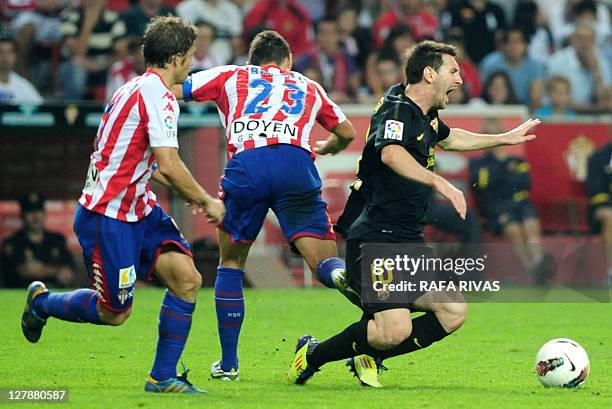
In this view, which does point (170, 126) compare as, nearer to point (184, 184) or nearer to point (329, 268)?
point (184, 184)

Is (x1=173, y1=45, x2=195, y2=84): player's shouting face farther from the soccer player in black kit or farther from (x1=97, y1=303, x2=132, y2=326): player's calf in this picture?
(x1=97, y1=303, x2=132, y2=326): player's calf

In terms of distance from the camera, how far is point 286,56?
8.25 meters

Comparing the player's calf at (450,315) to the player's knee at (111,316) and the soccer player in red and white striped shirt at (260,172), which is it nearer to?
the soccer player in red and white striped shirt at (260,172)

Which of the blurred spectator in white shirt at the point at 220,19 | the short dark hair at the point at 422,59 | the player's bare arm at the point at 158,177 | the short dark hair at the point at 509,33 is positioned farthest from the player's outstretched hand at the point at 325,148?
the short dark hair at the point at 509,33

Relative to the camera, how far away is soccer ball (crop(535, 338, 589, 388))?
7.38 meters

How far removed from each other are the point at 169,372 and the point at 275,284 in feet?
26.4

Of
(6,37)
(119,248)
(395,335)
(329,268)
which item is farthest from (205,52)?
(395,335)

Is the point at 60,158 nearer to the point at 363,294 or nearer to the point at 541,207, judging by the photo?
the point at 541,207

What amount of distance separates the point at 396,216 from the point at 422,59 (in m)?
0.97

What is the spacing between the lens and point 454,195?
6.74 metres

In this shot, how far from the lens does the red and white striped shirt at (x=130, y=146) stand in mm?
6910

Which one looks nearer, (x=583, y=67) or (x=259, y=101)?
(x=259, y=101)

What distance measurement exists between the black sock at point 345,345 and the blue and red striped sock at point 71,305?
1327 millimetres

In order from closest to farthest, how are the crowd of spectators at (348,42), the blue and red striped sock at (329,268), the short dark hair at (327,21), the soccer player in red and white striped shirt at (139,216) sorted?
the soccer player in red and white striped shirt at (139,216) → the blue and red striped sock at (329,268) → the crowd of spectators at (348,42) → the short dark hair at (327,21)
